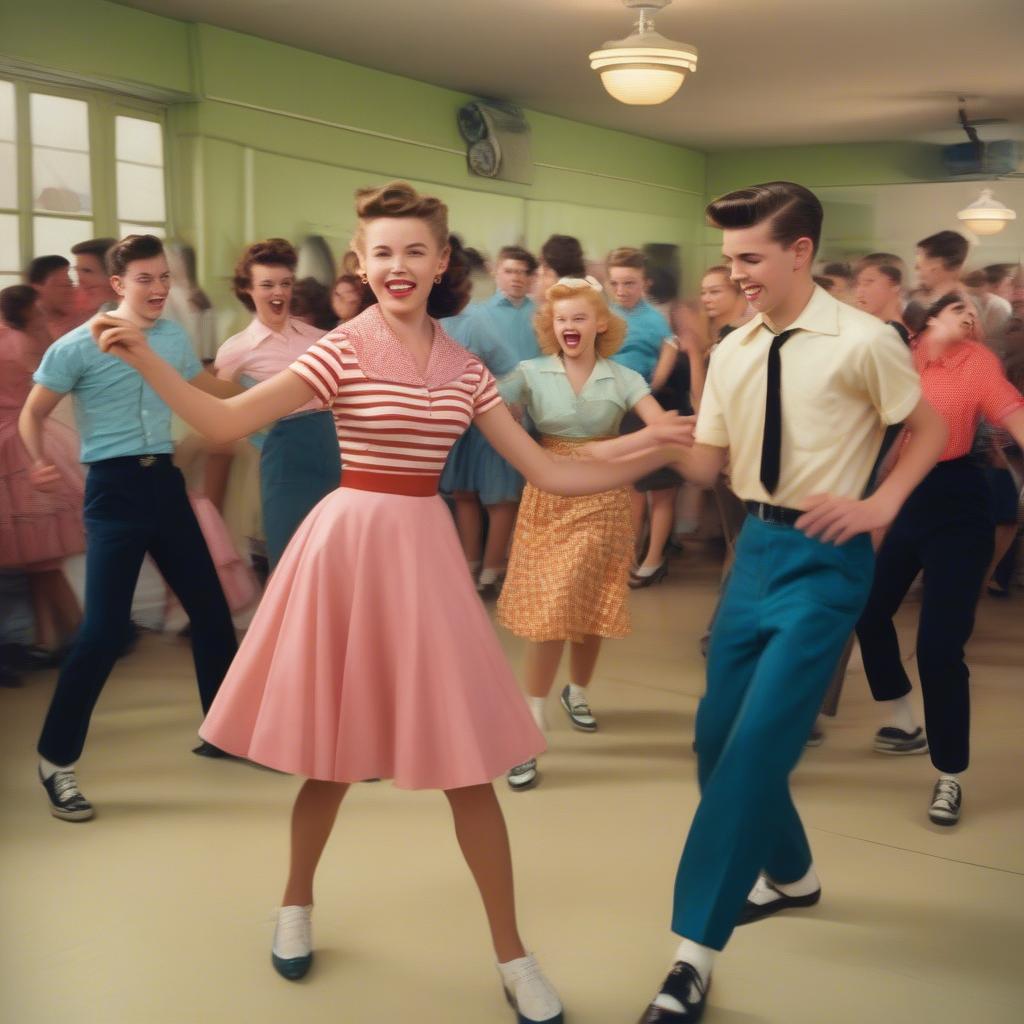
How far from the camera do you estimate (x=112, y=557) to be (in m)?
3.13

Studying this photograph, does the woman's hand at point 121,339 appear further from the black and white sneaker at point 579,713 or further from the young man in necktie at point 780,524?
the black and white sneaker at point 579,713

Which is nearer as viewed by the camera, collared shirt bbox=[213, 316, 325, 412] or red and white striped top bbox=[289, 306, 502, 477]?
red and white striped top bbox=[289, 306, 502, 477]

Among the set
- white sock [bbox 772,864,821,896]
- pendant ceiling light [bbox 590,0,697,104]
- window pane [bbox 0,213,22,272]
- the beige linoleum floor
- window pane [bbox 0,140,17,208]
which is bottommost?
the beige linoleum floor

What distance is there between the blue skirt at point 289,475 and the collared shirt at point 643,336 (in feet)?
6.44

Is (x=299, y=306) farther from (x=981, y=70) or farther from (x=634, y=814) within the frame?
(x=981, y=70)

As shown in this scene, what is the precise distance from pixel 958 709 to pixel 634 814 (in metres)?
0.84

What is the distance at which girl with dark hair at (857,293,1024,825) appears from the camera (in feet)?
10.4

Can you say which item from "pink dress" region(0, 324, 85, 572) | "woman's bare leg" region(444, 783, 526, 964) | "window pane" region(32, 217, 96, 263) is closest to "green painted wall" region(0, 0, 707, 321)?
"window pane" region(32, 217, 96, 263)

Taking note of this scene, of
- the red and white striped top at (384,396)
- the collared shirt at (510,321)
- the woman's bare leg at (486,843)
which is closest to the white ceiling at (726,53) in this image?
the collared shirt at (510,321)

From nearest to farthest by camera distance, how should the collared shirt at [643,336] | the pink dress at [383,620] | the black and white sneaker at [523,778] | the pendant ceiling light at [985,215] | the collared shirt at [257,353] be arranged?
the pink dress at [383,620] → the black and white sneaker at [523,778] → the collared shirt at [257,353] → the collared shirt at [643,336] → the pendant ceiling light at [985,215]

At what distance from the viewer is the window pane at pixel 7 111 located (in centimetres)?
490

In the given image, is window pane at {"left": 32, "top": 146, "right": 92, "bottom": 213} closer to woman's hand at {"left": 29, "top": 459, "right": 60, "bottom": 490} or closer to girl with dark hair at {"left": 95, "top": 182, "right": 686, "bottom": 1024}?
woman's hand at {"left": 29, "top": 459, "right": 60, "bottom": 490}

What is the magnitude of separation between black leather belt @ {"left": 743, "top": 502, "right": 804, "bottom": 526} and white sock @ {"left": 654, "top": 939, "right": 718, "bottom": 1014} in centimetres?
74

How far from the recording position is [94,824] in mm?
3129
